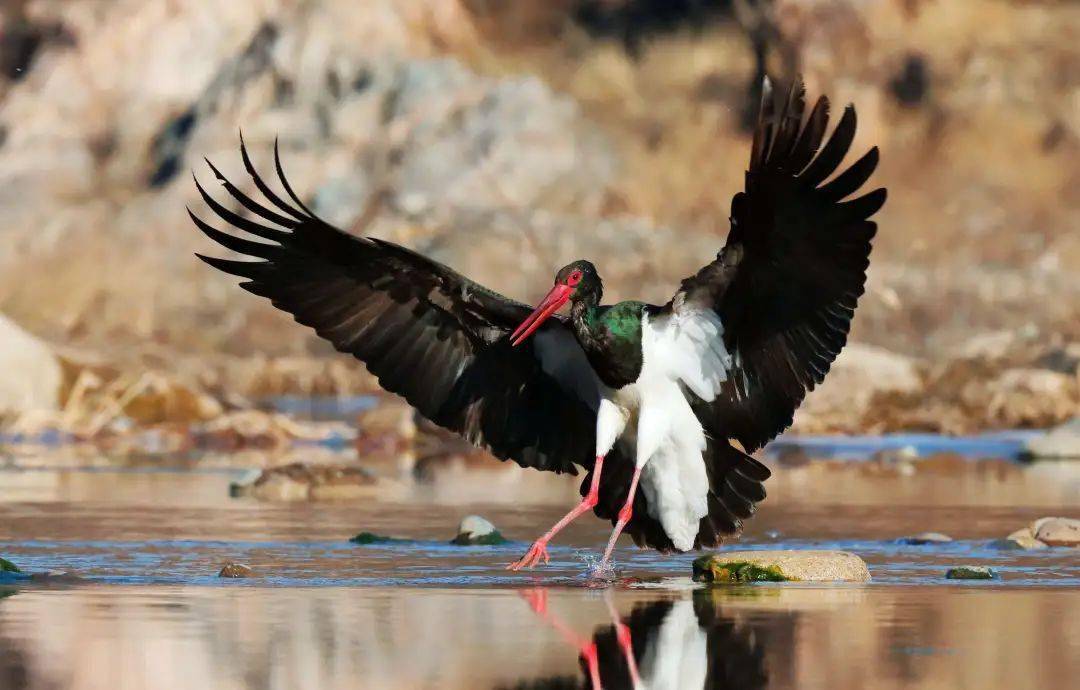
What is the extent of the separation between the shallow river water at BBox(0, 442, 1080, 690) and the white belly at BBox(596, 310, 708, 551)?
412 mm

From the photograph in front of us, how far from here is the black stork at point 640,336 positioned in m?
14.0

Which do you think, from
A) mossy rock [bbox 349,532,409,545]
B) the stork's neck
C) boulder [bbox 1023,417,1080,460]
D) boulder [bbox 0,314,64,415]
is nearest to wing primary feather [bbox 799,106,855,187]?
the stork's neck

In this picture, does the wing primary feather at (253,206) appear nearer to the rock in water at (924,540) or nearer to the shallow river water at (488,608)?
the shallow river water at (488,608)

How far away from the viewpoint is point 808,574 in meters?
13.8

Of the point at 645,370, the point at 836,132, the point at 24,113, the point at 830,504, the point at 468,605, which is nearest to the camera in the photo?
the point at 468,605

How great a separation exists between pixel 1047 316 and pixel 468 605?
138ft

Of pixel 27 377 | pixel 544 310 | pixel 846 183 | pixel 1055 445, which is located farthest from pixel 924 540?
pixel 27 377

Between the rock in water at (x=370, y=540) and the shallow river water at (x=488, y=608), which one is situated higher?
the rock in water at (x=370, y=540)

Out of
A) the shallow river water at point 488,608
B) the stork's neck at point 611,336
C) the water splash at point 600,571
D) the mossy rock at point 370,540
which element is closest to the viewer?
the shallow river water at point 488,608

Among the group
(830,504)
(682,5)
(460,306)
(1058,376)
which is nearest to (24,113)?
(682,5)

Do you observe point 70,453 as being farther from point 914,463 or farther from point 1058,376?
point 1058,376

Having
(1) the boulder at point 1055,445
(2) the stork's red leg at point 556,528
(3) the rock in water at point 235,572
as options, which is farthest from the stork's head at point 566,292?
(1) the boulder at point 1055,445

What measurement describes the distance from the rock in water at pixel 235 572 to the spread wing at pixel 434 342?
219cm

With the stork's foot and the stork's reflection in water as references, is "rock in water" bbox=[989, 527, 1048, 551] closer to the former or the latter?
the stork's foot
